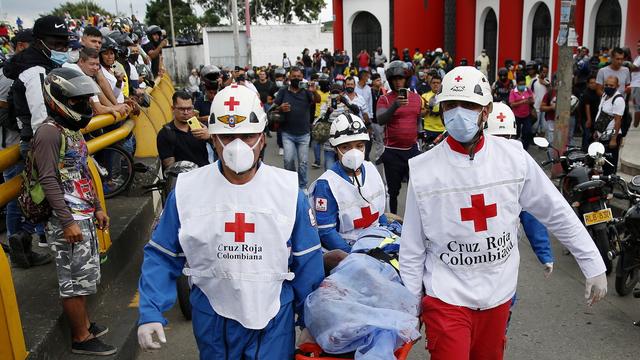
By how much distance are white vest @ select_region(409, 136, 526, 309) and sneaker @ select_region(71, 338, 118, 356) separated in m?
2.29

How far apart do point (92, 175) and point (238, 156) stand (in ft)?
8.50

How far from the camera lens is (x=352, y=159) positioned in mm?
4426

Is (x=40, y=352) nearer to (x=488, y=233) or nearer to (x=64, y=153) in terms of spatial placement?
(x=64, y=153)

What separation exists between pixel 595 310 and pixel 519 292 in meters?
0.71

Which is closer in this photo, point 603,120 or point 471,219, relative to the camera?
point 471,219

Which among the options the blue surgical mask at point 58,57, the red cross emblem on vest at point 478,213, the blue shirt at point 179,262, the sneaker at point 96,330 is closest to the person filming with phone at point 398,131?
the blue surgical mask at point 58,57

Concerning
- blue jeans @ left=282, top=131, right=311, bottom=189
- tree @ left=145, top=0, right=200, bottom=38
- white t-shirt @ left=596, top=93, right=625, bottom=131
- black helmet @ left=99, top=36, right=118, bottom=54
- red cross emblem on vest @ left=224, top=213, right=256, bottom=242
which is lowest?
blue jeans @ left=282, top=131, right=311, bottom=189

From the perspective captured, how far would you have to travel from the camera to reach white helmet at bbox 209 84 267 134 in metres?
2.81

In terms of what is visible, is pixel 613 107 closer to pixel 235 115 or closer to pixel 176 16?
pixel 235 115

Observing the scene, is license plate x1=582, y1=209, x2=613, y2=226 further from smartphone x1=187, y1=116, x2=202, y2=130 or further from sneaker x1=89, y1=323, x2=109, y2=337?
sneaker x1=89, y1=323, x2=109, y2=337

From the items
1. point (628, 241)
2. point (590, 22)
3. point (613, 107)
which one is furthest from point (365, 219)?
point (590, 22)

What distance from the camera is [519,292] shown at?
600cm

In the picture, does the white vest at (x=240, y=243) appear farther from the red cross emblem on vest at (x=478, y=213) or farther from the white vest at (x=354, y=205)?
the white vest at (x=354, y=205)

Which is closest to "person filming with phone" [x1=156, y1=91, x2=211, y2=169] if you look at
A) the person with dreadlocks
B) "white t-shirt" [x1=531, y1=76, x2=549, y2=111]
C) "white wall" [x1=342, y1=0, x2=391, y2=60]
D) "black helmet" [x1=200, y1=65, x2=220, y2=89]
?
"black helmet" [x1=200, y1=65, x2=220, y2=89]
